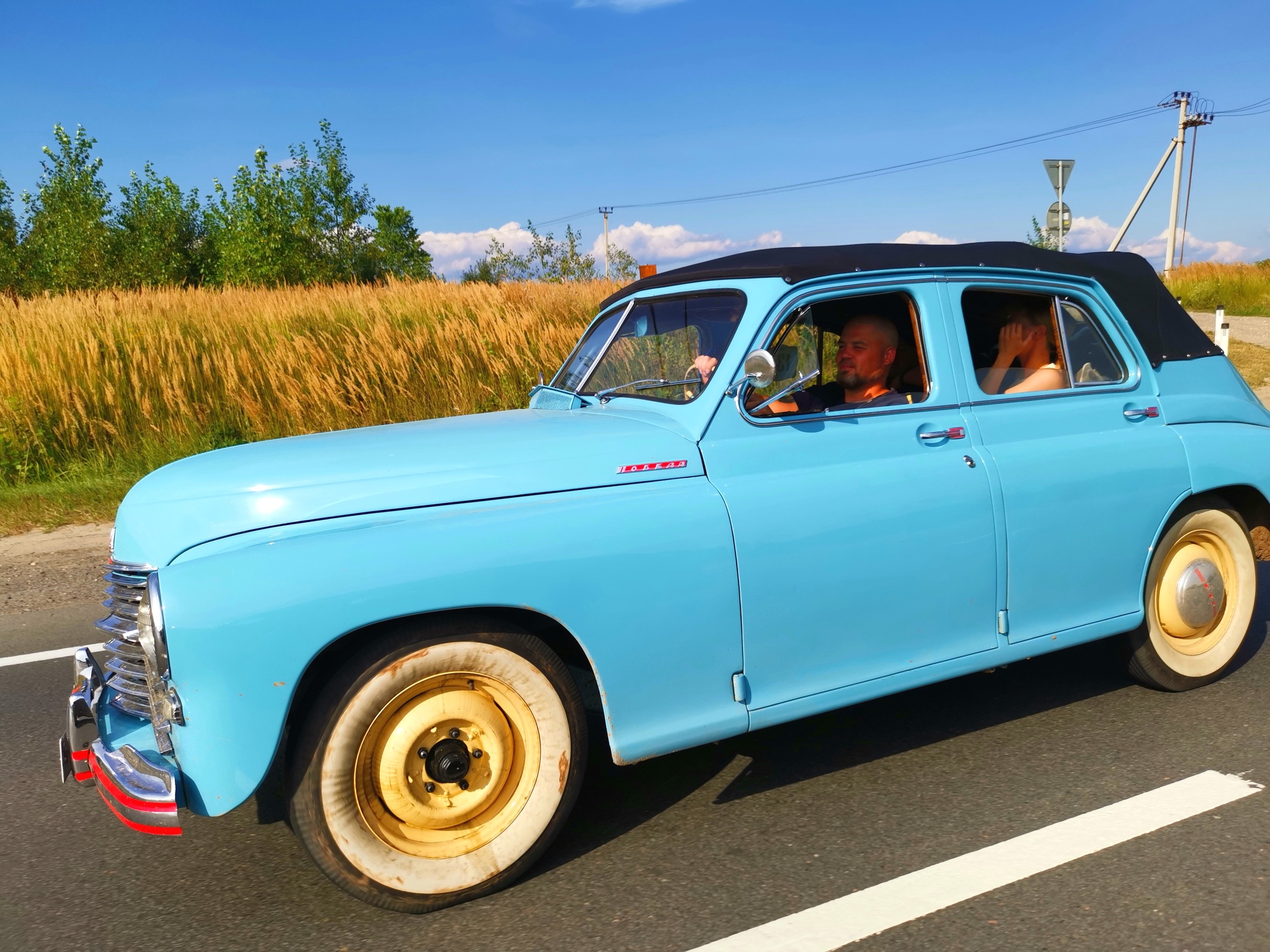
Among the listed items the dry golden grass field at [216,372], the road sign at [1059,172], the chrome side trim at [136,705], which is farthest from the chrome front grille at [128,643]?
the road sign at [1059,172]

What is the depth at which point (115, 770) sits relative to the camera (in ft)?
8.92

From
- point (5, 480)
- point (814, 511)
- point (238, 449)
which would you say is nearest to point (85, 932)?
point (238, 449)

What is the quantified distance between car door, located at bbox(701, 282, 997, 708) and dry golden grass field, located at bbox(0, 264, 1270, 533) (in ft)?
24.5

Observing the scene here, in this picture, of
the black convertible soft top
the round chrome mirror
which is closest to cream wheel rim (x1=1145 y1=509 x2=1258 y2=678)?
the black convertible soft top

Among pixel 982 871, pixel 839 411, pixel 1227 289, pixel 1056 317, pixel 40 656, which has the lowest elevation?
pixel 982 871

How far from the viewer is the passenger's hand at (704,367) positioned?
11.0 ft

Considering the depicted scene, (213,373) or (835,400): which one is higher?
(213,373)

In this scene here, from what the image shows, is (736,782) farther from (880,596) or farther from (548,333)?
(548,333)

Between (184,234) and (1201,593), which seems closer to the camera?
(1201,593)

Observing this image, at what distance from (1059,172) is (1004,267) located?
8924 mm

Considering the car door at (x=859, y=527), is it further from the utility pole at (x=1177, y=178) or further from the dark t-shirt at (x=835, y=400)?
the utility pole at (x=1177, y=178)

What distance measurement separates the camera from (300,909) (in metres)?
2.82

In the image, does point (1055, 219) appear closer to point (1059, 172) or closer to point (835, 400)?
point (1059, 172)

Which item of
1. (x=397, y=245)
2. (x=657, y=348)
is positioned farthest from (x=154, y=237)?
(x=657, y=348)
